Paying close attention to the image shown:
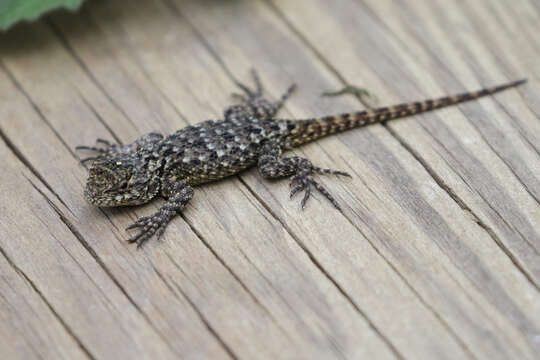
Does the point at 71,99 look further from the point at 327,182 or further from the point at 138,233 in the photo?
the point at 327,182

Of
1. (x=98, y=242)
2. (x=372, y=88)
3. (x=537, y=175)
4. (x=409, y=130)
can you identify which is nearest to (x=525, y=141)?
(x=537, y=175)

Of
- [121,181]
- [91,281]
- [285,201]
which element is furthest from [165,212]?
[285,201]

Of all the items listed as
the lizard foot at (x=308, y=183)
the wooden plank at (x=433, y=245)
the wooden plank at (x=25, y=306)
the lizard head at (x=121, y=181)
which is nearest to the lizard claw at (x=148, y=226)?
the lizard head at (x=121, y=181)

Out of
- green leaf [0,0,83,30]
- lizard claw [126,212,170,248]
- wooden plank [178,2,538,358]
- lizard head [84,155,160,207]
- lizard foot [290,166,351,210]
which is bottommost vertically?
wooden plank [178,2,538,358]

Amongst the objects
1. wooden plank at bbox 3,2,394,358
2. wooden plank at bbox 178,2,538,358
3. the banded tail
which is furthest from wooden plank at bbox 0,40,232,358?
the banded tail

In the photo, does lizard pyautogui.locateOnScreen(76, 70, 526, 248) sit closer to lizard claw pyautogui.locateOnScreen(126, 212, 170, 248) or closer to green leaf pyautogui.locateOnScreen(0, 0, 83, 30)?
lizard claw pyautogui.locateOnScreen(126, 212, 170, 248)

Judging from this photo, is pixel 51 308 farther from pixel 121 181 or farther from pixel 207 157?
pixel 207 157

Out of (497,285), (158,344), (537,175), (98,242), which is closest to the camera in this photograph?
(158,344)
